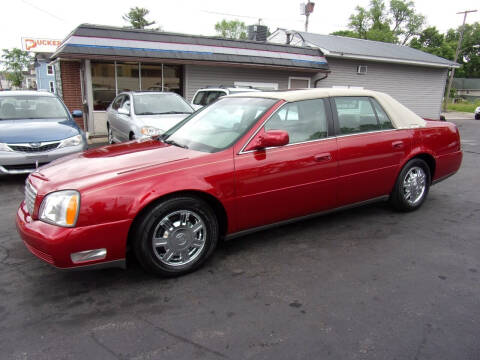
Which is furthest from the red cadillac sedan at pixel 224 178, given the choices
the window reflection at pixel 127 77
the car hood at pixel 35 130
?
the window reflection at pixel 127 77

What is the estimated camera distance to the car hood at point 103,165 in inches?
115

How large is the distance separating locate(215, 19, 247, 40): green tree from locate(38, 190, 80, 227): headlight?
79016 mm

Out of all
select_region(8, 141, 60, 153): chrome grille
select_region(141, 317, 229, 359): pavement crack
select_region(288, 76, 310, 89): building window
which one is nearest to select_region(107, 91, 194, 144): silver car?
select_region(8, 141, 60, 153): chrome grille

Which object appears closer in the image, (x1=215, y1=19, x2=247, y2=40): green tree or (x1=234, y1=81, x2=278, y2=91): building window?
(x1=234, y1=81, x2=278, y2=91): building window

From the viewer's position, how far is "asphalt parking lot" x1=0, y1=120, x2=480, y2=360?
2316 millimetres

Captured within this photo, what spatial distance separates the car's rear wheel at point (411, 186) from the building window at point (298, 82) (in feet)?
38.9

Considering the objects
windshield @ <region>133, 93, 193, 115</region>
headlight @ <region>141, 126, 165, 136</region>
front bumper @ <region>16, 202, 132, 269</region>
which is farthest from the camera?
windshield @ <region>133, 93, 193, 115</region>

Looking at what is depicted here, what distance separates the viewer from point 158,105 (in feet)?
27.3

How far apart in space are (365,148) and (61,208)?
3141 mm

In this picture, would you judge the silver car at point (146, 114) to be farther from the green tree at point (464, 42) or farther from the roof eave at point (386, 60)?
the green tree at point (464, 42)

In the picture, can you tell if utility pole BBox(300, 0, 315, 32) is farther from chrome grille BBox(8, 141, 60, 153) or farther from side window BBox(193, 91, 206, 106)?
chrome grille BBox(8, 141, 60, 153)

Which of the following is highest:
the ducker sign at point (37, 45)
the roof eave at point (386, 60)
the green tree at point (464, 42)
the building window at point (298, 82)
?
the green tree at point (464, 42)

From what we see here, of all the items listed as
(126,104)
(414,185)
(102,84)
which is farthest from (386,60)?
(414,185)

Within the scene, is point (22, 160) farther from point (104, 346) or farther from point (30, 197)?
point (104, 346)
